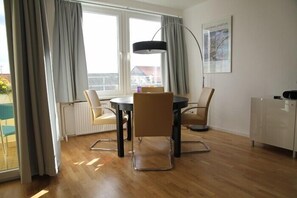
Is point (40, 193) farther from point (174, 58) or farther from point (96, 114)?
point (174, 58)

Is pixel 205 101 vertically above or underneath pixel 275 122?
above

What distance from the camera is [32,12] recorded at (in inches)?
86.3

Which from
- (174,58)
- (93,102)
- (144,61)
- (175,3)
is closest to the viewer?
(93,102)

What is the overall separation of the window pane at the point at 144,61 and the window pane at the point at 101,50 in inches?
14.8

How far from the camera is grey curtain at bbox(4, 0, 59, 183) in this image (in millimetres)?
2125

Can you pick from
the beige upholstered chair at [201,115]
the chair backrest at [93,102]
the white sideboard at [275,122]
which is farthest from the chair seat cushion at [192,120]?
the chair backrest at [93,102]

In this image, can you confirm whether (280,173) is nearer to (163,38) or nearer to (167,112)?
(167,112)

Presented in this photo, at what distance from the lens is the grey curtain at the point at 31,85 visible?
2125 millimetres

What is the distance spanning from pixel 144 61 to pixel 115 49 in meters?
0.71

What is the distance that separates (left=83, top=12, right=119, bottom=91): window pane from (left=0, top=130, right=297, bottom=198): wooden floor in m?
1.63

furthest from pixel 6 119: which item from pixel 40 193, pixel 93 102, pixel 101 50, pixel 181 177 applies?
pixel 101 50

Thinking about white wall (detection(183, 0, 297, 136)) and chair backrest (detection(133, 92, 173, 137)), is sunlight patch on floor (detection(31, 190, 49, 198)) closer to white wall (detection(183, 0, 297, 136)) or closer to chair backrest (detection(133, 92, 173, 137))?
chair backrest (detection(133, 92, 173, 137))

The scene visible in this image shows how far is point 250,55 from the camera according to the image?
3.77m

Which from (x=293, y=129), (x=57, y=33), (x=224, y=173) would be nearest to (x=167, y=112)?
(x=224, y=173)
